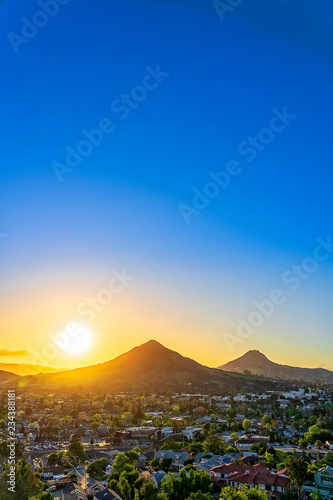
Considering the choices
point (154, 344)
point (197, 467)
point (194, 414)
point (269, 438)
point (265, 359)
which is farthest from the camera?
point (265, 359)

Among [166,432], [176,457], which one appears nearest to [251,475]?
[176,457]

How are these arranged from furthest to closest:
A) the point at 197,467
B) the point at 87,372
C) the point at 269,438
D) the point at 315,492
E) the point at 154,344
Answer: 1. the point at 154,344
2. the point at 87,372
3. the point at 269,438
4. the point at 197,467
5. the point at 315,492

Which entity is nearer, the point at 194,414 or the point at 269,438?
the point at 269,438

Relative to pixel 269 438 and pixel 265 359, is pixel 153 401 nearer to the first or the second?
pixel 269 438

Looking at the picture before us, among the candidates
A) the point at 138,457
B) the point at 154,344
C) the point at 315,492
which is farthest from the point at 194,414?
the point at 154,344

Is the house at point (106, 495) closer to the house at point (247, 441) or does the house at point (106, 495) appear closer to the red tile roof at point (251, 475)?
the red tile roof at point (251, 475)

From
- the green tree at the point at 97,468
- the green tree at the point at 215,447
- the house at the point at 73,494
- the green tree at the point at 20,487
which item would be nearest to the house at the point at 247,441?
the green tree at the point at 215,447

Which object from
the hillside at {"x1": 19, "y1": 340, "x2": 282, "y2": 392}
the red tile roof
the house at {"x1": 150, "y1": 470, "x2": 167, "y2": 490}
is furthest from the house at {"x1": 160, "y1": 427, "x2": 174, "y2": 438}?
the hillside at {"x1": 19, "y1": 340, "x2": 282, "y2": 392}
